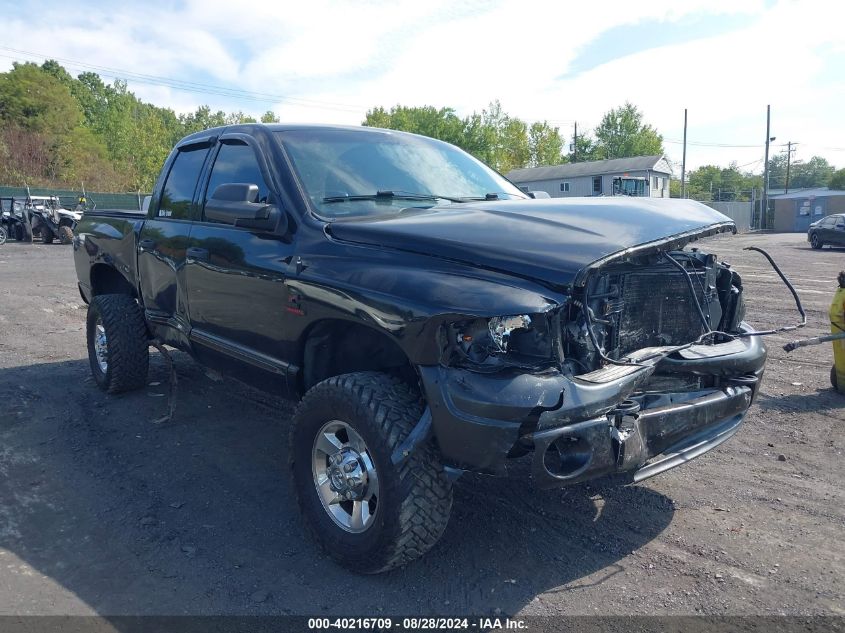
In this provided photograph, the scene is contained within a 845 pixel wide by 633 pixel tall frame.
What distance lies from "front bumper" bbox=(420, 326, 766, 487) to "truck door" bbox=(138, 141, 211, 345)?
8.26 feet

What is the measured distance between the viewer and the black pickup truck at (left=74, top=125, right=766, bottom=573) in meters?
2.58

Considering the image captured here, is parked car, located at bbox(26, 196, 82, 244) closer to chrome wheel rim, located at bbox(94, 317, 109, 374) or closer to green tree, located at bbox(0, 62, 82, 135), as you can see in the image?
chrome wheel rim, located at bbox(94, 317, 109, 374)

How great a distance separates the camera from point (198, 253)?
13.7 feet

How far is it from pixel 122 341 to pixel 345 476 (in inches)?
126

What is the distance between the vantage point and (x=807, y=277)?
46.8 feet

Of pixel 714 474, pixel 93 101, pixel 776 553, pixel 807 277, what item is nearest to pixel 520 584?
pixel 776 553

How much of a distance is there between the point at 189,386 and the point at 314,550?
320cm

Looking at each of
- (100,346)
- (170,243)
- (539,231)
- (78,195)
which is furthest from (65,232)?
(539,231)

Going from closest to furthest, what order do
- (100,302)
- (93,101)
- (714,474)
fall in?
1. (714,474)
2. (100,302)
3. (93,101)

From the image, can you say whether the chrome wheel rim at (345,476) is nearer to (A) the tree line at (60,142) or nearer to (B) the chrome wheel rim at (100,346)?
(B) the chrome wheel rim at (100,346)

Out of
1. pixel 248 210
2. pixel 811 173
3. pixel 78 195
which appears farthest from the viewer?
pixel 811 173

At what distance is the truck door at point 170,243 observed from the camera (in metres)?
4.50

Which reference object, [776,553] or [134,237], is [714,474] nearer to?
[776,553]

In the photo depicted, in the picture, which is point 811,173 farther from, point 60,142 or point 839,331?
point 839,331
